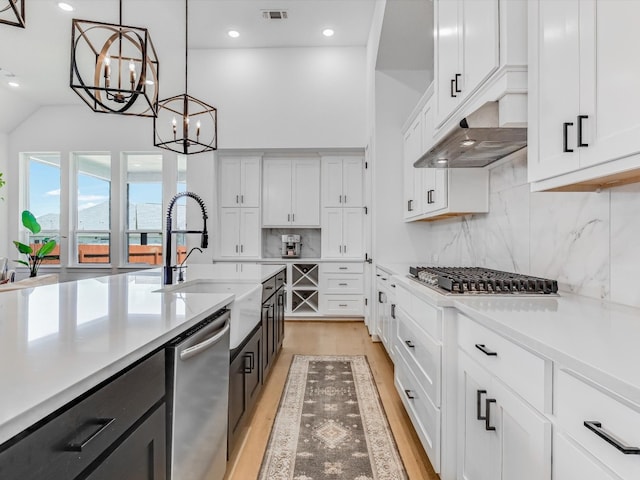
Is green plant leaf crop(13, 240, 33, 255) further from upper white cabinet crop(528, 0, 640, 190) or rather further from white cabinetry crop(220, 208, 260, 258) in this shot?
upper white cabinet crop(528, 0, 640, 190)

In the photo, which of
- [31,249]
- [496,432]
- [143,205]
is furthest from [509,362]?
[31,249]

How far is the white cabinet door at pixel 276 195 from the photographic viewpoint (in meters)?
5.61

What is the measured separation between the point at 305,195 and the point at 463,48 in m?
3.93

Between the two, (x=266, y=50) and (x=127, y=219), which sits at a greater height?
(x=266, y=50)

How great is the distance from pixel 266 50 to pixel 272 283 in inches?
160

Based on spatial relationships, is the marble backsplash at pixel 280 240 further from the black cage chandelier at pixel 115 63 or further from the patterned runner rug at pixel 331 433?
the patterned runner rug at pixel 331 433

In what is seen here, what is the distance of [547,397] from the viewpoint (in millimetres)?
911

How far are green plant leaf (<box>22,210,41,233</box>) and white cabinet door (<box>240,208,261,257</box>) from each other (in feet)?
13.2

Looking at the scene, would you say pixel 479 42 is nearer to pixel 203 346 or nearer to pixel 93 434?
pixel 203 346

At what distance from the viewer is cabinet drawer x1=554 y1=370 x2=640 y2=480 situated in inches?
25.7

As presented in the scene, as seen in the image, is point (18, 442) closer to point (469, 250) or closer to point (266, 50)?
point (469, 250)

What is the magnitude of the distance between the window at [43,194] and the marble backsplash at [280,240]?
4.15 meters

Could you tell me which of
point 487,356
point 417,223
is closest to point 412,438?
point 487,356

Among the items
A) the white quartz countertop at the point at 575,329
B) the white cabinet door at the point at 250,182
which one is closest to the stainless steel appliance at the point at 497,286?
the white quartz countertop at the point at 575,329
